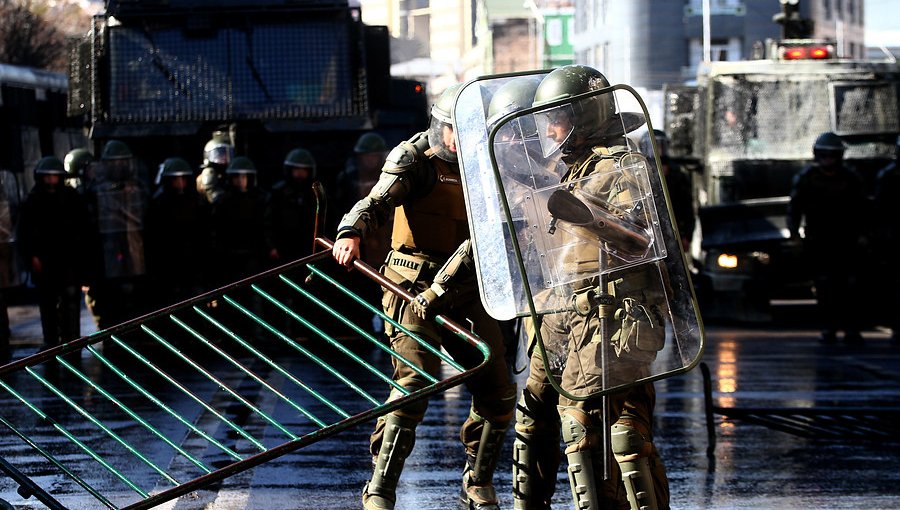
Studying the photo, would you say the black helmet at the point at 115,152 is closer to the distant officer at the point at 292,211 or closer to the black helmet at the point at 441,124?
the distant officer at the point at 292,211

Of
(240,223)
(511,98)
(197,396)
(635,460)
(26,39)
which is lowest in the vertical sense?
(197,396)

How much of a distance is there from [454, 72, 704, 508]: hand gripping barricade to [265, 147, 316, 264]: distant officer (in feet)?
26.4

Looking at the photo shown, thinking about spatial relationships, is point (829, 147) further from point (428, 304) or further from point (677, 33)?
point (677, 33)

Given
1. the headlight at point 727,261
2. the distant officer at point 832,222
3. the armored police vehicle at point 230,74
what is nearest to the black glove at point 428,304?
the armored police vehicle at point 230,74

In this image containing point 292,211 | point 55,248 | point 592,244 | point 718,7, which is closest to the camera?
point 592,244

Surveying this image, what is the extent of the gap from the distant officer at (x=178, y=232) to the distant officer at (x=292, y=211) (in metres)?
0.66

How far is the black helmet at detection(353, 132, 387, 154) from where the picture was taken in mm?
13625

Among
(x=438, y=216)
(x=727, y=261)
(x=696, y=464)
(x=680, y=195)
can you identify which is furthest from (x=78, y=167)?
(x=438, y=216)

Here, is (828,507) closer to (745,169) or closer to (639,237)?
(639,237)

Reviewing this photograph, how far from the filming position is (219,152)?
562 inches

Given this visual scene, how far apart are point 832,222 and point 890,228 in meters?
0.64

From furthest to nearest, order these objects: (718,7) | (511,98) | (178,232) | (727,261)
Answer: (718,7) → (727,261) → (178,232) → (511,98)

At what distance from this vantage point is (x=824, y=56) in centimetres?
1677

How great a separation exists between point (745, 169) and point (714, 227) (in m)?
1.19
